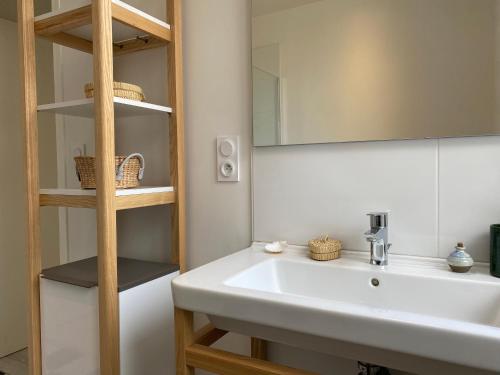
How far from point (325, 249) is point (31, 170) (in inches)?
39.5

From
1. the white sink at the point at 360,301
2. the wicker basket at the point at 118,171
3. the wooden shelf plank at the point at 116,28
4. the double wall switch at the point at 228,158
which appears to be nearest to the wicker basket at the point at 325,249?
the white sink at the point at 360,301

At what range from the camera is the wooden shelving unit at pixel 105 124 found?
1040 millimetres

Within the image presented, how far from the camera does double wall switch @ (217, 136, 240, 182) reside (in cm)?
127

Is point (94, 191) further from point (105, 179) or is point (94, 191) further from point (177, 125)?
point (177, 125)

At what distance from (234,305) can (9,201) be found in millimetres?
2091

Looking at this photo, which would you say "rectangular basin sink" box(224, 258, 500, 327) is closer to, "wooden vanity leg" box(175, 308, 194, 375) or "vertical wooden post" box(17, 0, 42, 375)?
"wooden vanity leg" box(175, 308, 194, 375)

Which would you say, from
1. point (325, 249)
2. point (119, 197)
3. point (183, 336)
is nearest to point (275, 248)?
point (325, 249)

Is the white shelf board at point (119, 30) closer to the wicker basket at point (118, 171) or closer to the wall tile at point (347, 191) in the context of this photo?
the wicker basket at point (118, 171)

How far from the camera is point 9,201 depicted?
2.25 meters

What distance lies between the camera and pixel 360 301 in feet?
3.08

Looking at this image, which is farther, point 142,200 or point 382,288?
point 142,200

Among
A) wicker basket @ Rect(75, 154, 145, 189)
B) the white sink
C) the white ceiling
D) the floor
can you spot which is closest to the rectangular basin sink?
the white sink

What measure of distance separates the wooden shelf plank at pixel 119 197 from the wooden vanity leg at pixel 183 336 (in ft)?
1.38

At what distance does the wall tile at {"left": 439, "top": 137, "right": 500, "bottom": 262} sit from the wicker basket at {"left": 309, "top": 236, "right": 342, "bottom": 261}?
27cm
